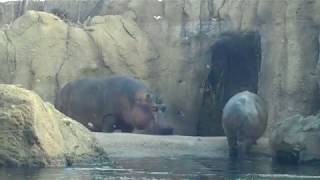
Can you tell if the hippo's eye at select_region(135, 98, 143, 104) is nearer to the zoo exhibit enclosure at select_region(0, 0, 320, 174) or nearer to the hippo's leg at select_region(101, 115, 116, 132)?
the hippo's leg at select_region(101, 115, 116, 132)

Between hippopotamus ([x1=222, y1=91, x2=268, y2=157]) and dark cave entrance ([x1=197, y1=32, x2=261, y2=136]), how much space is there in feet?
16.8

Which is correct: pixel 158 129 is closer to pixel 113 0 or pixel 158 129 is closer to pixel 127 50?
pixel 127 50

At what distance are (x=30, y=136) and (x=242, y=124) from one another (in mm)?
6273

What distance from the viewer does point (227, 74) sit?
85.7 ft

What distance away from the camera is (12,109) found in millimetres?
14164

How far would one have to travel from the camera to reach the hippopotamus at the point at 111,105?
23.1 meters

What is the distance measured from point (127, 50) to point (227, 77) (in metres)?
3.15

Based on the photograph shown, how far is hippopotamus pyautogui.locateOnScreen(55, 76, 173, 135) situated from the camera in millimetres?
23062

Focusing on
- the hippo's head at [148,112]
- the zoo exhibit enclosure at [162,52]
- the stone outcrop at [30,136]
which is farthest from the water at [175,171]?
the zoo exhibit enclosure at [162,52]

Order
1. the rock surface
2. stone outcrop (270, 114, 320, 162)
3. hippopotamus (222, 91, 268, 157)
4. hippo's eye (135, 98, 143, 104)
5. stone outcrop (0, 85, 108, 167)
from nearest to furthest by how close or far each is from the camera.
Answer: stone outcrop (0, 85, 108, 167)
stone outcrop (270, 114, 320, 162)
the rock surface
hippopotamus (222, 91, 268, 157)
hippo's eye (135, 98, 143, 104)

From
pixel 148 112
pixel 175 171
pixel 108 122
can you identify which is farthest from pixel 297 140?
pixel 108 122

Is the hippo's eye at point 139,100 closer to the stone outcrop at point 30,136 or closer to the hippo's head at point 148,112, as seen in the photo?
the hippo's head at point 148,112

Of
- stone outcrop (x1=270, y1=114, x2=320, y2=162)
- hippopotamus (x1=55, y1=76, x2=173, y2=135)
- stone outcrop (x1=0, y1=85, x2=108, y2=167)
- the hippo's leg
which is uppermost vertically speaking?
stone outcrop (x1=0, y1=85, x2=108, y2=167)

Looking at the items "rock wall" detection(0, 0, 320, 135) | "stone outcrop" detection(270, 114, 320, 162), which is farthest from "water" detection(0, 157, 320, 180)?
"rock wall" detection(0, 0, 320, 135)
